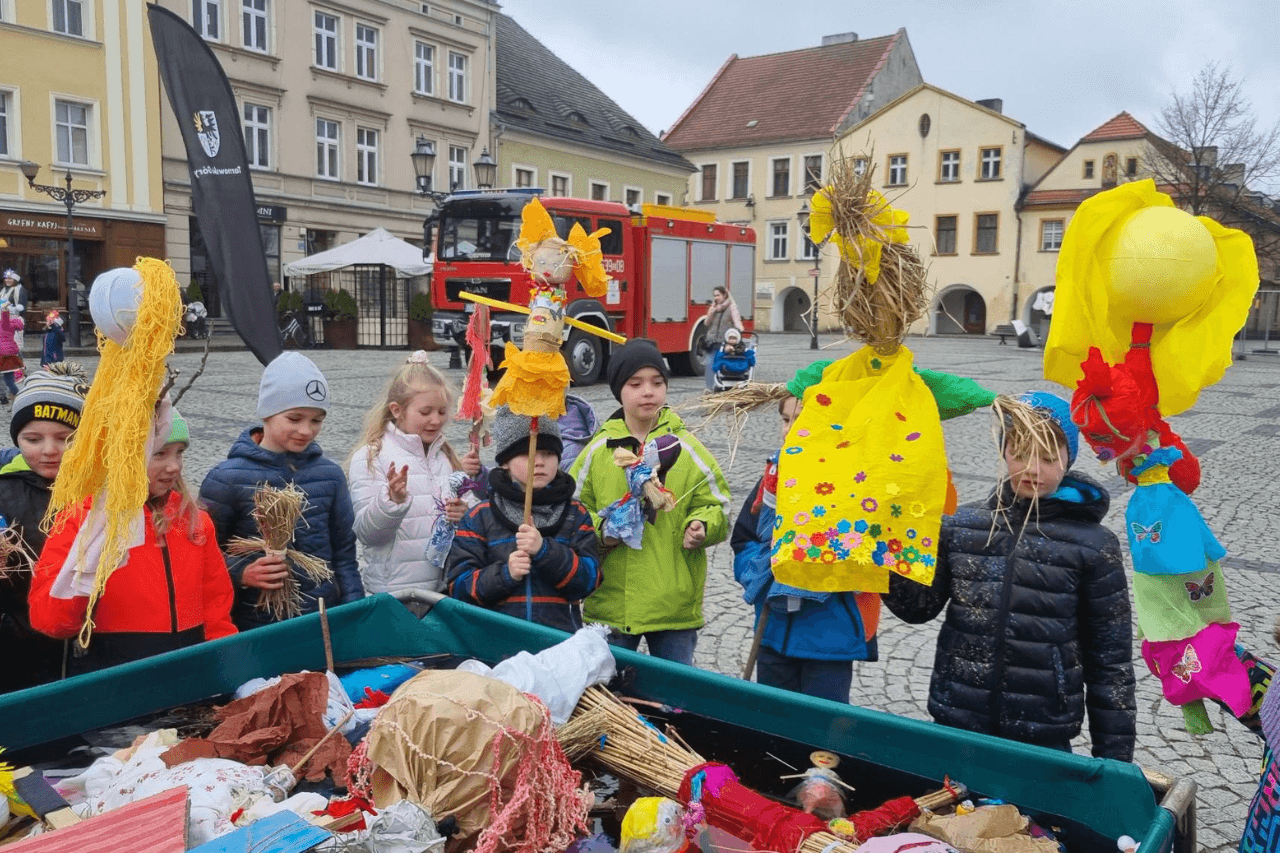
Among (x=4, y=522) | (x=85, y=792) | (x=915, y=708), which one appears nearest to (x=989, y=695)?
(x=915, y=708)

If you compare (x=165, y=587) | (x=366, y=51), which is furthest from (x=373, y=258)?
(x=165, y=587)

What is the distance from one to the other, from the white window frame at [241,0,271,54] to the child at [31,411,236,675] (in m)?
24.5

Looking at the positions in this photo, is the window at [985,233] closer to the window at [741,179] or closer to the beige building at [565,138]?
the window at [741,179]

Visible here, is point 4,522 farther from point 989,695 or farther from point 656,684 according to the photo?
point 989,695

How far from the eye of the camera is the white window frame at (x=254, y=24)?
24.0 meters

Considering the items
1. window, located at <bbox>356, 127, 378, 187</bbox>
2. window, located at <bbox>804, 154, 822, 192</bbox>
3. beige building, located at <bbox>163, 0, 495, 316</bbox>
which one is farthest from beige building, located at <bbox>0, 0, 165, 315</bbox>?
window, located at <bbox>804, 154, 822, 192</bbox>

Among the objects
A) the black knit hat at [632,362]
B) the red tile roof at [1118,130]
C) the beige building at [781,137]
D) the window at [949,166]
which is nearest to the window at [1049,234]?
the red tile roof at [1118,130]

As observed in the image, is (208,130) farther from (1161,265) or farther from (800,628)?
(1161,265)

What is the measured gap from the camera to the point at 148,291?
2.11 meters

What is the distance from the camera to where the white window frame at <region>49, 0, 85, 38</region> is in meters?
20.8

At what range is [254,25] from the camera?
24.2 m

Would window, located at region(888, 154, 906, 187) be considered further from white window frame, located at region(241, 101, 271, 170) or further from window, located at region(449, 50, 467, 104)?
white window frame, located at region(241, 101, 271, 170)

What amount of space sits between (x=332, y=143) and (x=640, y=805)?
88.6 ft

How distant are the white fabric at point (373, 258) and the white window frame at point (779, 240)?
22076 millimetres
